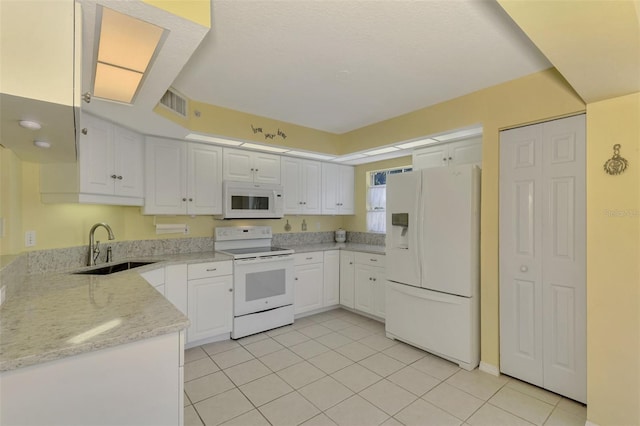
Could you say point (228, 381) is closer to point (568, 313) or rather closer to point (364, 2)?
point (568, 313)

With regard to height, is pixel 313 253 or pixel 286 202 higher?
pixel 286 202

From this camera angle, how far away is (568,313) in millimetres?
2205

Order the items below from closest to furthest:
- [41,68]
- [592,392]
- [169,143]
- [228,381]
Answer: [41,68], [592,392], [228,381], [169,143]

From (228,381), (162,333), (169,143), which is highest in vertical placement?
(169,143)

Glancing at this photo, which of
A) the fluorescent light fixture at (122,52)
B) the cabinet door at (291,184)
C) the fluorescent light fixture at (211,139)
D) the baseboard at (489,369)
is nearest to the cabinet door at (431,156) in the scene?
the cabinet door at (291,184)

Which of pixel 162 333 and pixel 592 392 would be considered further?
pixel 592 392

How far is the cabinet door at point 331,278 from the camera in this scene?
412 cm

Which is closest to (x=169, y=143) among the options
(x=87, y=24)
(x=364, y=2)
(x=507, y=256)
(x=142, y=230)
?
(x=142, y=230)

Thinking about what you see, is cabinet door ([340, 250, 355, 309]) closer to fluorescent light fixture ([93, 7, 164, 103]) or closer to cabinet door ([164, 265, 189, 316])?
cabinet door ([164, 265, 189, 316])

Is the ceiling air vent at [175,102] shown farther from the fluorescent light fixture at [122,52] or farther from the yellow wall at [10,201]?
the yellow wall at [10,201]

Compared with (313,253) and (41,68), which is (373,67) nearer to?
(41,68)

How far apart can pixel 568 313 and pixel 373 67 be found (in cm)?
231

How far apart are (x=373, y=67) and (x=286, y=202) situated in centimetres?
224

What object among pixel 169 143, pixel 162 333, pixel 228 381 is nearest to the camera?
pixel 162 333
